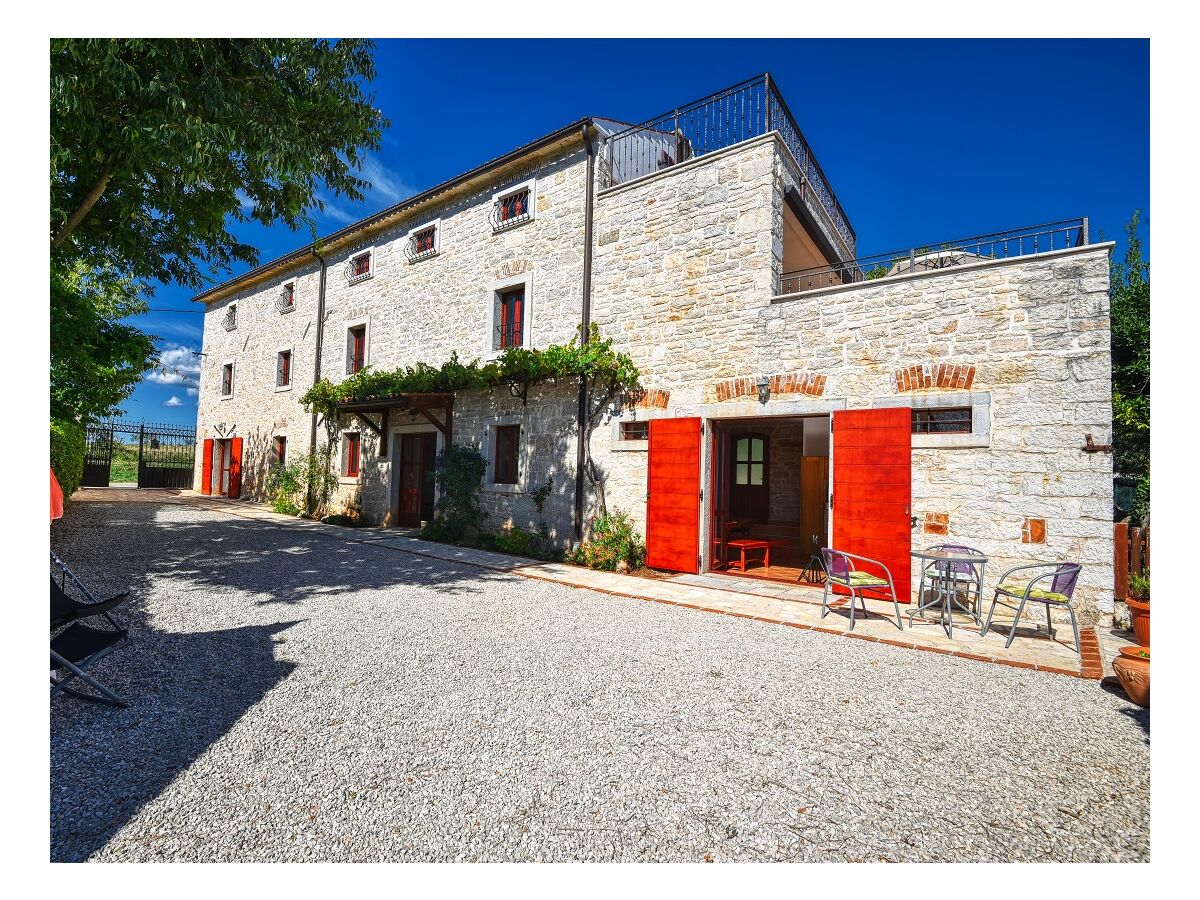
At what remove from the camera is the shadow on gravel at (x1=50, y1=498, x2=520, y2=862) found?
223 cm

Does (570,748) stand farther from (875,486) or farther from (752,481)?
(752,481)

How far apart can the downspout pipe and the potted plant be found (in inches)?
242

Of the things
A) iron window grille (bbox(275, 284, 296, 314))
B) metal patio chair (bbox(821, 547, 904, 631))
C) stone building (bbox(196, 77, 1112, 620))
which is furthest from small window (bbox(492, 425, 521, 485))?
iron window grille (bbox(275, 284, 296, 314))

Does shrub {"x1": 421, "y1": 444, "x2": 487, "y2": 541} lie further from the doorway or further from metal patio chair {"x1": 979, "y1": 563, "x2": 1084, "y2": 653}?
metal patio chair {"x1": 979, "y1": 563, "x2": 1084, "y2": 653}

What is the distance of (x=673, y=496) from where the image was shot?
7531 millimetres

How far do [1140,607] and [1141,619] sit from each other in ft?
0.42

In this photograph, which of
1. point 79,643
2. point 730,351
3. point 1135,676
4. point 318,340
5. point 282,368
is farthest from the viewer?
point 282,368

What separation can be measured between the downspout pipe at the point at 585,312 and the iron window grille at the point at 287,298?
32.4ft

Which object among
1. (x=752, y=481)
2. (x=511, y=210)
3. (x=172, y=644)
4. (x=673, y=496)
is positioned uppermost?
(x=511, y=210)

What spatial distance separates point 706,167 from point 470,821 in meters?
7.99

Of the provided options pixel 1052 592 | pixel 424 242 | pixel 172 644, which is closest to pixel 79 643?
pixel 172 644

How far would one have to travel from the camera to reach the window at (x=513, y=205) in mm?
9672

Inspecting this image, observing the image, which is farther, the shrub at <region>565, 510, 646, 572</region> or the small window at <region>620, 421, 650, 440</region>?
the small window at <region>620, 421, 650, 440</region>
